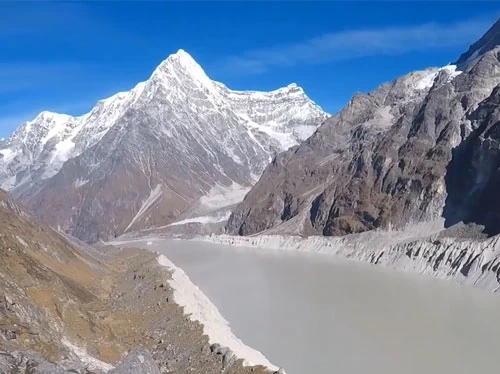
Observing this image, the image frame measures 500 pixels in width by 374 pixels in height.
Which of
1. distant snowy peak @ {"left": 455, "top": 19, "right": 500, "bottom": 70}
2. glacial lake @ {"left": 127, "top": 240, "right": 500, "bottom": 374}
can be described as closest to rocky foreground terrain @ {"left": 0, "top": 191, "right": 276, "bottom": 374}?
glacial lake @ {"left": 127, "top": 240, "right": 500, "bottom": 374}

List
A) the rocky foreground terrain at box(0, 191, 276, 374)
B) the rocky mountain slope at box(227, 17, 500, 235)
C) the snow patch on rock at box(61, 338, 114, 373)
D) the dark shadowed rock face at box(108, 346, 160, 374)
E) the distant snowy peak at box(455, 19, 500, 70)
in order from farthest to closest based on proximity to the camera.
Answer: the distant snowy peak at box(455, 19, 500, 70) < the rocky mountain slope at box(227, 17, 500, 235) < the snow patch on rock at box(61, 338, 114, 373) < the rocky foreground terrain at box(0, 191, 276, 374) < the dark shadowed rock face at box(108, 346, 160, 374)

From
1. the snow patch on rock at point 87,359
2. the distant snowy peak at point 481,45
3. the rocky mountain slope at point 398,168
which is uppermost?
the distant snowy peak at point 481,45

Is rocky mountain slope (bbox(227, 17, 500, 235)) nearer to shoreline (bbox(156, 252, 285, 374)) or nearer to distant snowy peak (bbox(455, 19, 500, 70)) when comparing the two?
distant snowy peak (bbox(455, 19, 500, 70))

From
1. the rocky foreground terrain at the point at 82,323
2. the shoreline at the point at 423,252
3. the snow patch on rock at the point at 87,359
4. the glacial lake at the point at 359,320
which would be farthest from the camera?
the shoreline at the point at 423,252

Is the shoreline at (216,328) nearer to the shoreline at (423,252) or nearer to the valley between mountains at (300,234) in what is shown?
the valley between mountains at (300,234)

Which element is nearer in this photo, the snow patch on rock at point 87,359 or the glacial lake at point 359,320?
the snow patch on rock at point 87,359

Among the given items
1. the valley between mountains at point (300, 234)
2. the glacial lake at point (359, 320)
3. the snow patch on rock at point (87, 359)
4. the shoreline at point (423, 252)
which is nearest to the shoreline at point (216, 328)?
the valley between mountains at point (300, 234)

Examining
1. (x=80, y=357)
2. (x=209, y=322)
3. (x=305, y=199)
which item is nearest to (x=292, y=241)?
(x=305, y=199)

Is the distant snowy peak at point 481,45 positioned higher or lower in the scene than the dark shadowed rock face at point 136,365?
higher
